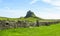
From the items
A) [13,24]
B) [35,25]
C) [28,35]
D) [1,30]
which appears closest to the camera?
[28,35]

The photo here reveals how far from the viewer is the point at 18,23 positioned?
3966 centimetres

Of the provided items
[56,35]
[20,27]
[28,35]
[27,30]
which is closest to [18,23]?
[20,27]

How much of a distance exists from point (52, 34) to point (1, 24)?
443 inches

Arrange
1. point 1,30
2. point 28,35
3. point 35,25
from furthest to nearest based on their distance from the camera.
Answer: point 35,25 < point 1,30 < point 28,35

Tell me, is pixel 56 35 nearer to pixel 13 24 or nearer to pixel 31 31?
pixel 31 31

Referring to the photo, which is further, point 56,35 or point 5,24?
point 5,24

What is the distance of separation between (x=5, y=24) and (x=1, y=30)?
182cm

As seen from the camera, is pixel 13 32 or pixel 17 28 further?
pixel 17 28

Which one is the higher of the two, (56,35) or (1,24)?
(1,24)

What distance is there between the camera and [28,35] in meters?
33.2

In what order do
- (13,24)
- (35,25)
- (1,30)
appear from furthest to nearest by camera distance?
(35,25)
(13,24)
(1,30)

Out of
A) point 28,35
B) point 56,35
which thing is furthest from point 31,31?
point 56,35

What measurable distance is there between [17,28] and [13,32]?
3.45 meters

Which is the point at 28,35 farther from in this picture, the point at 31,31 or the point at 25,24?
the point at 25,24
